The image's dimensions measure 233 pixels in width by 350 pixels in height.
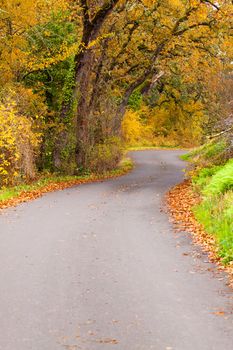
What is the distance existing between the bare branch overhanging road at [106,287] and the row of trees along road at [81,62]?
690 centimetres

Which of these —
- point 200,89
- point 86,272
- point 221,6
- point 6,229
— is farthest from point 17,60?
point 200,89

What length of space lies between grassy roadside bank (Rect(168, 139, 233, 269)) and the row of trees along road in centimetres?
577

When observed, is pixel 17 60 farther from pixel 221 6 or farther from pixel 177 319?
pixel 177 319

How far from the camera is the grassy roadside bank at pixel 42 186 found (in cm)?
1761

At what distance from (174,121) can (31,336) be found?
57955 mm

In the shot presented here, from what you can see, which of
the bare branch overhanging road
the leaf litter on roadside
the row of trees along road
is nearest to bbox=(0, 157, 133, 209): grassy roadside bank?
the row of trees along road

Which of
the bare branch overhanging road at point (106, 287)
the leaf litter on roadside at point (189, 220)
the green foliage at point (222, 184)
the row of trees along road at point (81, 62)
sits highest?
the row of trees along road at point (81, 62)

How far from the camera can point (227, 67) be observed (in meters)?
37.3

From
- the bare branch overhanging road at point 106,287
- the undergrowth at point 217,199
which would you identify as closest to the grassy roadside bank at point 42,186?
the bare branch overhanging road at point 106,287

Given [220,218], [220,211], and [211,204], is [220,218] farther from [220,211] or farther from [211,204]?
[211,204]

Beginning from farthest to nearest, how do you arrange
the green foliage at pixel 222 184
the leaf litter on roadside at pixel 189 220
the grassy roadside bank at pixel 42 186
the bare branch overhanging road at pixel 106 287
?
the grassy roadside bank at pixel 42 186
the green foliage at pixel 222 184
the leaf litter on roadside at pixel 189 220
the bare branch overhanging road at pixel 106 287

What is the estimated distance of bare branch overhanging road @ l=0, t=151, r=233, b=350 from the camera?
639 centimetres

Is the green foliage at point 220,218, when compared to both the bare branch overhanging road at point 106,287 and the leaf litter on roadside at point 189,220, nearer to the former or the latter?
the leaf litter on roadside at point 189,220

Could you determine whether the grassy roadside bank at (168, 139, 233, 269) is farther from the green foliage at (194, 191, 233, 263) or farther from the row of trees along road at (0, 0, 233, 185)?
the row of trees along road at (0, 0, 233, 185)
